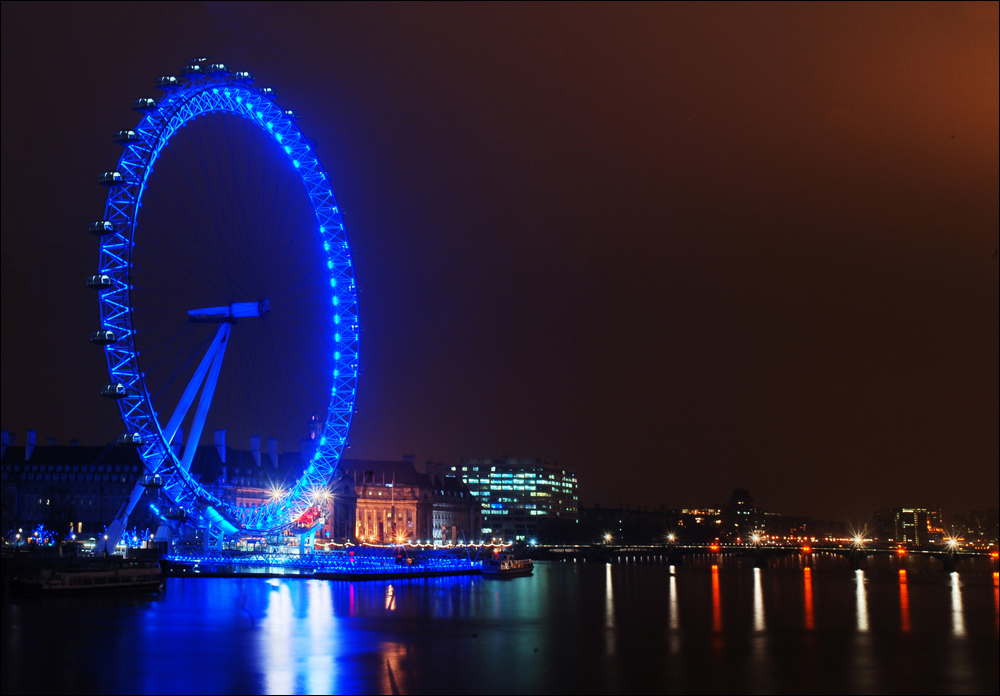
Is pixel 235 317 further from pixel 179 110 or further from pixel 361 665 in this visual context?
pixel 361 665

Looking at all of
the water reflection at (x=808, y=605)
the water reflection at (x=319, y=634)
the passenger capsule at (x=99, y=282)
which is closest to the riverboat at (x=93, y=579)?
the water reflection at (x=319, y=634)

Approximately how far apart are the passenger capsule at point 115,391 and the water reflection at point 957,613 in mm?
37292

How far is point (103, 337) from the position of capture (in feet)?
162

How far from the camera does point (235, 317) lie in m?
53.5

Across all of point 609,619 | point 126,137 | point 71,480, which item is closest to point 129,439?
point 126,137

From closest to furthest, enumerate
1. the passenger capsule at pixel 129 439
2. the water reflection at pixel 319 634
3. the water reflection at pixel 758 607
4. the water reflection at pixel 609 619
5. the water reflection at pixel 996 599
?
the water reflection at pixel 319 634 < the water reflection at pixel 609 619 < the water reflection at pixel 758 607 < the passenger capsule at pixel 129 439 < the water reflection at pixel 996 599

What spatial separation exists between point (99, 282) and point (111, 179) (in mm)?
4482

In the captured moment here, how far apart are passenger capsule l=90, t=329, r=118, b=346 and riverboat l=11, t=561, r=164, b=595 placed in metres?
10.7

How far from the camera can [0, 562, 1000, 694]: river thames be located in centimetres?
3056

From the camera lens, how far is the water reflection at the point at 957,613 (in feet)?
158

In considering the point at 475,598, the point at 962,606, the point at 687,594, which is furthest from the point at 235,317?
the point at 962,606

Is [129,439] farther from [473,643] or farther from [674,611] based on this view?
[674,611]

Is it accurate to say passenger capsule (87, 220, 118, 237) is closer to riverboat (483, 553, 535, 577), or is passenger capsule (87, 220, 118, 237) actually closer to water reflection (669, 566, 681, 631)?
water reflection (669, 566, 681, 631)

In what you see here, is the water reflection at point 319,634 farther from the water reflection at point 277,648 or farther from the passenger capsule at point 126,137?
the passenger capsule at point 126,137
